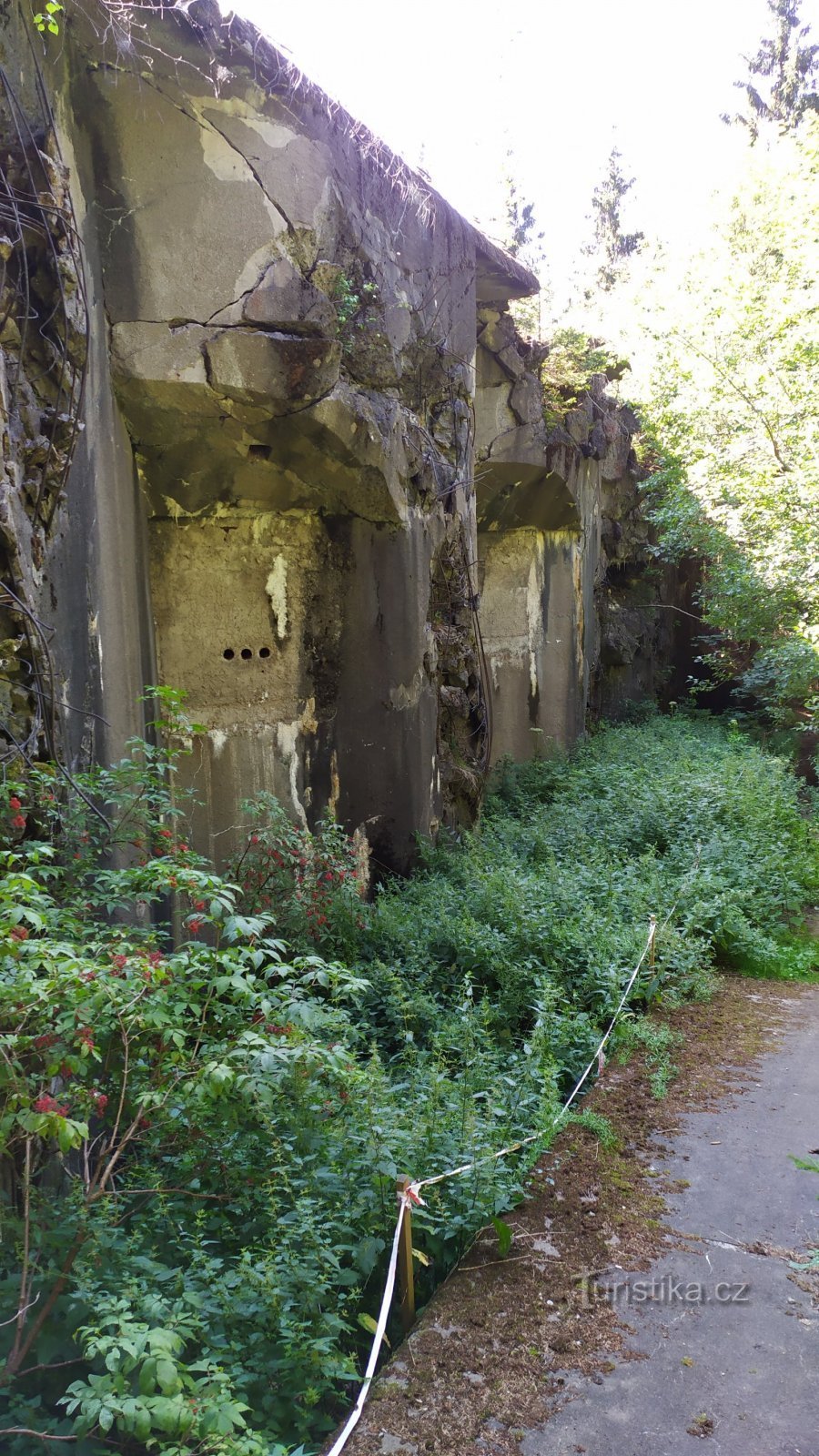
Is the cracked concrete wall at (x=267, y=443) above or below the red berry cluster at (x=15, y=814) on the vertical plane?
above

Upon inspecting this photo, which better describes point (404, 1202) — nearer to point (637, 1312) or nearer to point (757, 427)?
point (637, 1312)

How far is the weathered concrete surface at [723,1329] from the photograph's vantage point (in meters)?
2.25

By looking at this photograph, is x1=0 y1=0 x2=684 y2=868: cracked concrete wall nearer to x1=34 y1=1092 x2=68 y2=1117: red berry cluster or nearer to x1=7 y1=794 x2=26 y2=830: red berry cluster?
x1=7 y1=794 x2=26 y2=830: red berry cluster

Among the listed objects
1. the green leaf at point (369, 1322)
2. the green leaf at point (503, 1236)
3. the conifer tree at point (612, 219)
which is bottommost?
the green leaf at point (503, 1236)

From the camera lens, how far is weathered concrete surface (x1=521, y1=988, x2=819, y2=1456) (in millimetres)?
2250

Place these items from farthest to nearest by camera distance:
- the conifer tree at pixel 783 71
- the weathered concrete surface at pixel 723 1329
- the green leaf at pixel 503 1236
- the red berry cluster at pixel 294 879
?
the conifer tree at pixel 783 71, the red berry cluster at pixel 294 879, the green leaf at pixel 503 1236, the weathered concrete surface at pixel 723 1329

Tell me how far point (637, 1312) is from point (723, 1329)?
0.75 ft

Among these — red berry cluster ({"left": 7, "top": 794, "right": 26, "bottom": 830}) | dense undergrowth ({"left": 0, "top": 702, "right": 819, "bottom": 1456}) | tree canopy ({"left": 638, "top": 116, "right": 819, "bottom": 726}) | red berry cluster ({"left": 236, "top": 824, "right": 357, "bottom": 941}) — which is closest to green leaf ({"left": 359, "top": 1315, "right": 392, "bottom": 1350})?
dense undergrowth ({"left": 0, "top": 702, "right": 819, "bottom": 1456})

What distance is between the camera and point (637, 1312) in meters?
2.70

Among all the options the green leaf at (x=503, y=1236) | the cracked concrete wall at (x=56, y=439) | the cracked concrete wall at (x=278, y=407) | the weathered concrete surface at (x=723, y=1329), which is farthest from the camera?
the cracked concrete wall at (x=278, y=407)

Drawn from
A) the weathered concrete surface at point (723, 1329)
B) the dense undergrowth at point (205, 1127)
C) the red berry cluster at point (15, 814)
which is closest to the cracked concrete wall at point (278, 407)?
the red berry cluster at point (15, 814)

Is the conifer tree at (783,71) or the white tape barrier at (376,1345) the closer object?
the white tape barrier at (376,1345)

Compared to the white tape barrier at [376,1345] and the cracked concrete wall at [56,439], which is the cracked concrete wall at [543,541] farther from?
the white tape barrier at [376,1345]

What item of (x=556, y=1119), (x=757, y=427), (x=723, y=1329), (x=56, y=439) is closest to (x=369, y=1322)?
(x=723, y=1329)
